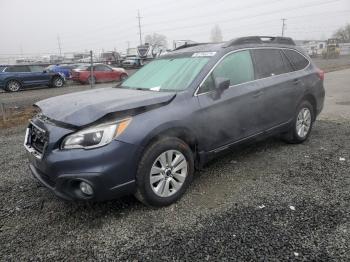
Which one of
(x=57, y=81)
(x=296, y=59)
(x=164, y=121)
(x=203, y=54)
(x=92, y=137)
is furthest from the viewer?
(x=57, y=81)

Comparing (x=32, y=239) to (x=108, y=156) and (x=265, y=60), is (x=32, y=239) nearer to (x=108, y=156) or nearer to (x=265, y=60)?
(x=108, y=156)

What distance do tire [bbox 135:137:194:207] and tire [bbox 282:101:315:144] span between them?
2.35m

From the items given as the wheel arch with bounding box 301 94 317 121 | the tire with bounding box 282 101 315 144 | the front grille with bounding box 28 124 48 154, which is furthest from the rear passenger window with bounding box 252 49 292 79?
the front grille with bounding box 28 124 48 154

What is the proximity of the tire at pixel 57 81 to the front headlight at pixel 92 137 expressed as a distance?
17.5 meters

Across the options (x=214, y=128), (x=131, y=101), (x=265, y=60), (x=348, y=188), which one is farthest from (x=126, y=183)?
(x=265, y=60)

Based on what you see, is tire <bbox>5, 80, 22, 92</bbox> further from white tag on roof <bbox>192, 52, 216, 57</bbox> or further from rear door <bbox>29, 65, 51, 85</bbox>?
white tag on roof <bbox>192, 52, 216, 57</bbox>

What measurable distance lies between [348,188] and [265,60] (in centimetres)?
208

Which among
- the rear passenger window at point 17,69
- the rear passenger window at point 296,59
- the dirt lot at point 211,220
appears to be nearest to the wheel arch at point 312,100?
the rear passenger window at point 296,59

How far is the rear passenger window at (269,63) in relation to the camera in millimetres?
4719

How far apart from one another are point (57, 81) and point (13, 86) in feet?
8.67

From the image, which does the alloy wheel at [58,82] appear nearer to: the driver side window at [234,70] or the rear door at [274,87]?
the rear door at [274,87]

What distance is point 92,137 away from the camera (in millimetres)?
3127

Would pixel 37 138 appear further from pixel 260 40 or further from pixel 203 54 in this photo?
pixel 260 40

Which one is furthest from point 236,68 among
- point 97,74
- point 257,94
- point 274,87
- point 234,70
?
point 97,74
